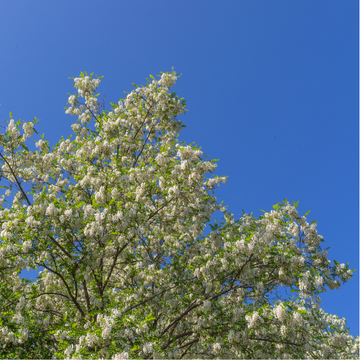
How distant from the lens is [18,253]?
8023mm

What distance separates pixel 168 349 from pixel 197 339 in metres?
1.23

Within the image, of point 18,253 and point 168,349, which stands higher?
point 18,253

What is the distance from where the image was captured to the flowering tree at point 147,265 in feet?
26.0

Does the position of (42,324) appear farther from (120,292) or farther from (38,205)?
(38,205)

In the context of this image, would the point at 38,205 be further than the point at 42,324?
No

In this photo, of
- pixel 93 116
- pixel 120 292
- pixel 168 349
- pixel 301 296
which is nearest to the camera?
pixel 301 296

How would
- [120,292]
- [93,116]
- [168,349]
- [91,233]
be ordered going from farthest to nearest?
1. [93,116]
2. [120,292]
3. [168,349]
4. [91,233]

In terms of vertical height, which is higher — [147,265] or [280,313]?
[147,265]

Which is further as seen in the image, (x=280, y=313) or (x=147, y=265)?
(x=147, y=265)

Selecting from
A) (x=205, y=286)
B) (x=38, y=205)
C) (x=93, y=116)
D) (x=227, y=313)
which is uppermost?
(x=93, y=116)

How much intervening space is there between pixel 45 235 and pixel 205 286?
481cm

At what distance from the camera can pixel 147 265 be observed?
11.1 metres

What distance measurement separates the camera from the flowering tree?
791cm

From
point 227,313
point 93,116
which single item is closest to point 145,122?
point 93,116
